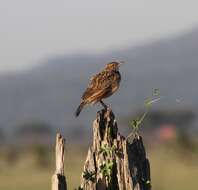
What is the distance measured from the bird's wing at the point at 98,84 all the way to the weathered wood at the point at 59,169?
2.82 meters

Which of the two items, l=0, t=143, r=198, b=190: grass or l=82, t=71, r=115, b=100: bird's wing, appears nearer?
l=82, t=71, r=115, b=100: bird's wing

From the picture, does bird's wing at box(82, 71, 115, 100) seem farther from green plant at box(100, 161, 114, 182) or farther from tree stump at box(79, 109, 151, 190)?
green plant at box(100, 161, 114, 182)

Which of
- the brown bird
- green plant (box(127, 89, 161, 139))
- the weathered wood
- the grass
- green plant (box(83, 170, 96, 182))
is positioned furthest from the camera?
the grass

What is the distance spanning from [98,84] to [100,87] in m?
0.03

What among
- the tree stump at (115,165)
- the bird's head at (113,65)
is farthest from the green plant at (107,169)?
the bird's head at (113,65)

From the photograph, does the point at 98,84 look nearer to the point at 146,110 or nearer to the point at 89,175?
the point at 146,110

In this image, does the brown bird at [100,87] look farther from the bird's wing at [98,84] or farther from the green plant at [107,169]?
the green plant at [107,169]

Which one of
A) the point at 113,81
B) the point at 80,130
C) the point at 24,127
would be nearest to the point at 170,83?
the point at 80,130

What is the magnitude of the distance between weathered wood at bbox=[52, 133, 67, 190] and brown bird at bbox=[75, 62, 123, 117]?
2.74 meters

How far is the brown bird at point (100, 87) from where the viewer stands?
811 cm

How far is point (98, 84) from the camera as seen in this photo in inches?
320

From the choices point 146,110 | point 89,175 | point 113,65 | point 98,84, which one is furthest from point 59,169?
point 113,65

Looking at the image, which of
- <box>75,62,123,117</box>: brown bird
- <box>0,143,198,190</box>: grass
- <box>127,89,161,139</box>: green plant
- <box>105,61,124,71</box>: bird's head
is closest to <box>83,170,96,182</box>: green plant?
<box>127,89,161,139</box>: green plant

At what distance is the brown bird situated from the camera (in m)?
8.11
